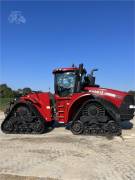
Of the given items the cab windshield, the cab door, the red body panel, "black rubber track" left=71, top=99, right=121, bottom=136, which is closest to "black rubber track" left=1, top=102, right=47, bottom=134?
the red body panel

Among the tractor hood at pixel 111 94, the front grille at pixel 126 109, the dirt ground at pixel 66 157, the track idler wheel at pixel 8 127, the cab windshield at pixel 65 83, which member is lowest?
the dirt ground at pixel 66 157

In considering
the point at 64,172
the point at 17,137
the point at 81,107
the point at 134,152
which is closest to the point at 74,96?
the point at 81,107

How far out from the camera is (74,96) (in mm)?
12633

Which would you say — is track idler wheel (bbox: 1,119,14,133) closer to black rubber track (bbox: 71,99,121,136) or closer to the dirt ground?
the dirt ground

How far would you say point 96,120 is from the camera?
12188mm

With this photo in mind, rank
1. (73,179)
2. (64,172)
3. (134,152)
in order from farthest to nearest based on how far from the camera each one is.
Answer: (134,152) → (64,172) → (73,179)

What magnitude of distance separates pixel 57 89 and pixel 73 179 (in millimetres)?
6569

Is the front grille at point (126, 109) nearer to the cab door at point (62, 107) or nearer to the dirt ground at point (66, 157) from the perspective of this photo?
the dirt ground at point (66, 157)

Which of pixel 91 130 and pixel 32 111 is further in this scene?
pixel 32 111

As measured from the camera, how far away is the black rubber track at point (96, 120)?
1200 centimetres

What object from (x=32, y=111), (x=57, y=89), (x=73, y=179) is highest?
(x=57, y=89)

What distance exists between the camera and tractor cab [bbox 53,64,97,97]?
12922 mm

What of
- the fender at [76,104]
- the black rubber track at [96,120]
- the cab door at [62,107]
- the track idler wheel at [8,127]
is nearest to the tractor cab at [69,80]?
the cab door at [62,107]

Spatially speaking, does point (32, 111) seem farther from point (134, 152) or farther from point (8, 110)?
point (134, 152)
